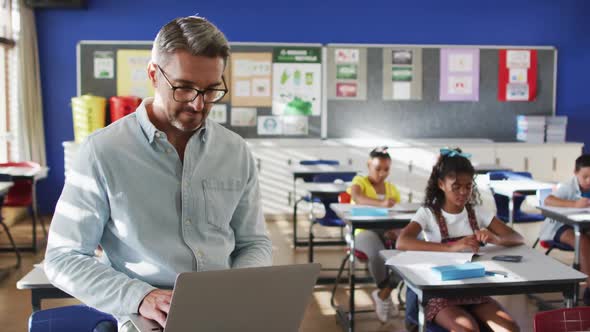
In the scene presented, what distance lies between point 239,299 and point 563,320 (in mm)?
1160

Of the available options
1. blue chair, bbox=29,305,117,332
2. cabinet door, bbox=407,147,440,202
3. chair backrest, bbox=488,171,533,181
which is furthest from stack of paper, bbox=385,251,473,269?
cabinet door, bbox=407,147,440,202

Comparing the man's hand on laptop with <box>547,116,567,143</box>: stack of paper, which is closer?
the man's hand on laptop

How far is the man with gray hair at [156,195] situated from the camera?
1338 millimetres

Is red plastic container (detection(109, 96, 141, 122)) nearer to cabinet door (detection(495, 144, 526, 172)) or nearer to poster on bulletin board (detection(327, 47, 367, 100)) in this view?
poster on bulletin board (detection(327, 47, 367, 100))

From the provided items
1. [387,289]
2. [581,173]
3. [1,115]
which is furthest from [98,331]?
[1,115]

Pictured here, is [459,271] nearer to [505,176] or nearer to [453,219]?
[453,219]

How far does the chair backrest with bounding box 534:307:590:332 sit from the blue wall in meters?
6.10

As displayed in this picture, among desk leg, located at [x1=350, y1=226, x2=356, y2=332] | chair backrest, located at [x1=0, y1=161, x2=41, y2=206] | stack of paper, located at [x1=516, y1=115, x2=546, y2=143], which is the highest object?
stack of paper, located at [x1=516, y1=115, x2=546, y2=143]

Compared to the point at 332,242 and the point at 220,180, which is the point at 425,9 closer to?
the point at 332,242

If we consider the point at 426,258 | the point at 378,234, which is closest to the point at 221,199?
the point at 426,258

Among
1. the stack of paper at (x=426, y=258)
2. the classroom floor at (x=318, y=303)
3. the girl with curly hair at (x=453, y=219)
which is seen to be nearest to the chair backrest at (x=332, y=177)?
the classroom floor at (x=318, y=303)

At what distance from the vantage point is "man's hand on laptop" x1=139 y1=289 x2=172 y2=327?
4.19 feet

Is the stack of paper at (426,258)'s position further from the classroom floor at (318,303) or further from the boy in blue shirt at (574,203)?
the boy in blue shirt at (574,203)

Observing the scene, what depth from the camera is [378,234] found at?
4.16 meters
